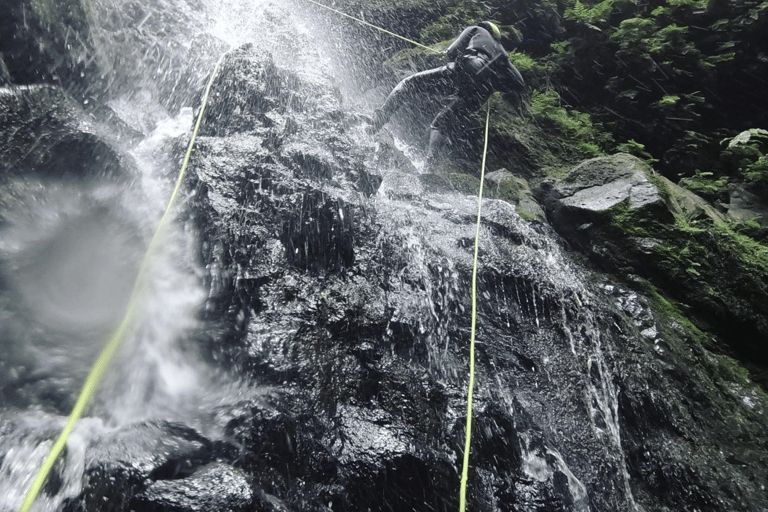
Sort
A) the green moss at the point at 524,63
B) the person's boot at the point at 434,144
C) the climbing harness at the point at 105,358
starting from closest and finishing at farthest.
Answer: the climbing harness at the point at 105,358 → the person's boot at the point at 434,144 → the green moss at the point at 524,63

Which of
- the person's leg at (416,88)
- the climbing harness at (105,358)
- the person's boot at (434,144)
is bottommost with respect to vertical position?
the climbing harness at (105,358)

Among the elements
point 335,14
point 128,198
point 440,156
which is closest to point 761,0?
point 440,156

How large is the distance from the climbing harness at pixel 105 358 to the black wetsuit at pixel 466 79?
3076 mm

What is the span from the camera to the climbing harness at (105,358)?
1.99m

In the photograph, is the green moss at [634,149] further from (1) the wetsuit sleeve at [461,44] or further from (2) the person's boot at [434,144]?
(1) the wetsuit sleeve at [461,44]

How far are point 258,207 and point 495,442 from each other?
2.85m

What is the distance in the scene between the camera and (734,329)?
13.9 ft

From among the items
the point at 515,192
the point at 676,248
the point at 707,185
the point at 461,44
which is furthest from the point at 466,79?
the point at 707,185

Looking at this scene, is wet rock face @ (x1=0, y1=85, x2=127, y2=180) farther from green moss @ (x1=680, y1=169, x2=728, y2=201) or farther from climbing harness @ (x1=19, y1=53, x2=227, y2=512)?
green moss @ (x1=680, y1=169, x2=728, y2=201)

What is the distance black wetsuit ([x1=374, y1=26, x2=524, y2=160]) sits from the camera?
5699 millimetres

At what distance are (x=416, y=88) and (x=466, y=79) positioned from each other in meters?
0.75

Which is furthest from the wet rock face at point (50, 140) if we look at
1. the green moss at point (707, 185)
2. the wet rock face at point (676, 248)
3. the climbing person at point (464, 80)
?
the green moss at point (707, 185)


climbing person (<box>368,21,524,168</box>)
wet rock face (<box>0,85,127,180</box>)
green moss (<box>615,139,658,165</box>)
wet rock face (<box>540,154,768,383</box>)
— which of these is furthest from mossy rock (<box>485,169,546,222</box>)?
wet rock face (<box>0,85,127,180</box>)

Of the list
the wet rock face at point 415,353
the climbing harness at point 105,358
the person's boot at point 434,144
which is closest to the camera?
the climbing harness at point 105,358
